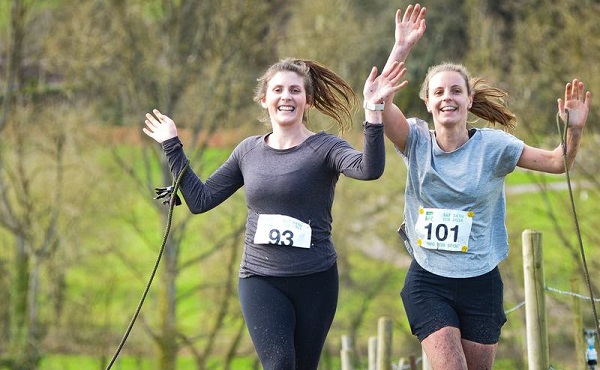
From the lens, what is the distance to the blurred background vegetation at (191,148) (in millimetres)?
16359

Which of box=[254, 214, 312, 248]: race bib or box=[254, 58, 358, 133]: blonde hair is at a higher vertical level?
box=[254, 58, 358, 133]: blonde hair

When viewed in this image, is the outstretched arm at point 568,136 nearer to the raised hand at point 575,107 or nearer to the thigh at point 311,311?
the raised hand at point 575,107

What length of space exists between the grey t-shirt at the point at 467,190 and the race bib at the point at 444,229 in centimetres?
2

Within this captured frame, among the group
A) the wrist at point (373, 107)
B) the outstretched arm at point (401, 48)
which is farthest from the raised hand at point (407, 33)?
the wrist at point (373, 107)

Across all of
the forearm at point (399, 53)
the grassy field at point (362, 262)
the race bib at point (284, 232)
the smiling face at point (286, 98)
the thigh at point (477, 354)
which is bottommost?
the thigh at point (477, 354)

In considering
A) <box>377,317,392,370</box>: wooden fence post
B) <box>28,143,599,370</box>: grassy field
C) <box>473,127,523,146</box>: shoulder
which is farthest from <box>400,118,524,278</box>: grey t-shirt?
<box>28,143,599,370</box>: grassy field

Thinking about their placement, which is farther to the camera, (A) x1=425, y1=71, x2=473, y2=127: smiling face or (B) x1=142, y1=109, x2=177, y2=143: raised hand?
(B) x1=142, y1=109, x2=177, y2=143: raised hand

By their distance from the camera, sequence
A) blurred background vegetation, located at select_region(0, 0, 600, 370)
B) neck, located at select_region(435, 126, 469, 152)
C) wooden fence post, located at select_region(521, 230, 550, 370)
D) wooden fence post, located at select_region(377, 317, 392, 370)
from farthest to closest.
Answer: blurred background vegetation, located at select_region(0, 0, 600, 370)
wooden fence post, located at select_region(377, 317, 392, 370)
wooden fence post, located at select_region(521, 230, 550, 370)
neck, located at select_region(435, 126, 469, 152)

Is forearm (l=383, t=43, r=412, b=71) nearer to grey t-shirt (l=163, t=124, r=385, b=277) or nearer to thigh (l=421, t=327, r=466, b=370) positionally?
grey t-shirt (l=163, t=124, r=385, b=277)

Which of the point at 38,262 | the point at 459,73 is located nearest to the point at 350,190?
the point at 38,262

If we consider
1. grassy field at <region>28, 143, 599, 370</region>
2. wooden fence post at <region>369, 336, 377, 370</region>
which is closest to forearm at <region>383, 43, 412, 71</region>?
wooden fence post at <region>369, 336, 377, 370</region>

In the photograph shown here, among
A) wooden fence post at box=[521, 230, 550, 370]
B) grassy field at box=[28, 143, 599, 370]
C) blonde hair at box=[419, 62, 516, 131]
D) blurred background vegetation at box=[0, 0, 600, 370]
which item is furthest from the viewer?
grassy field at box=[28, 143, 599, 370]

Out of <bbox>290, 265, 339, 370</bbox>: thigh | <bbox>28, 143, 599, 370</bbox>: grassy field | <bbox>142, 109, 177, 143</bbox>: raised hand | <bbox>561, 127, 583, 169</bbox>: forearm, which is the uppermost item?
<bbox>28, 143, 599, 370</bbox>: grassy field

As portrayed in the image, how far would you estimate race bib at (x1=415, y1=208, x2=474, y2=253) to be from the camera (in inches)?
170
